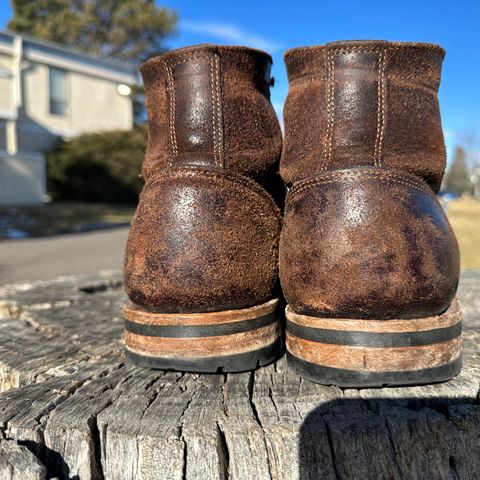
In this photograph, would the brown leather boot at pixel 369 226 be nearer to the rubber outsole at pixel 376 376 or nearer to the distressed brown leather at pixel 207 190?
the rubber outsole at pixel 376 376

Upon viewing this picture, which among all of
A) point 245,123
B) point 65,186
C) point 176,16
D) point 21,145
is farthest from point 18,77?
point 245,123

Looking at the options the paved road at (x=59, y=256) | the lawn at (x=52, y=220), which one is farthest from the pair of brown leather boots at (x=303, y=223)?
the lawn at (x=52, y=220)

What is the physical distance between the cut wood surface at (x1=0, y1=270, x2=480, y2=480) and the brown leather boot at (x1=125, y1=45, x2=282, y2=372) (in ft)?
0.37

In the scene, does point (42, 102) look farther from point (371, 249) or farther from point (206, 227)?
point (371, 249)

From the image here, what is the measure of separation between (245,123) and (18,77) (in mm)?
19707

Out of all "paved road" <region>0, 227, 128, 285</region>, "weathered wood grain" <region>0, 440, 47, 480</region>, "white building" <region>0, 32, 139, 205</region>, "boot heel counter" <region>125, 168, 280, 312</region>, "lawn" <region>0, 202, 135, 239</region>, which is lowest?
"paved road" <region>0, 227, 128, 285</region>

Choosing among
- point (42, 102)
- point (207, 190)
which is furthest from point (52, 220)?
point (207, 190)

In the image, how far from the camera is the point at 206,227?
1279 millimetres

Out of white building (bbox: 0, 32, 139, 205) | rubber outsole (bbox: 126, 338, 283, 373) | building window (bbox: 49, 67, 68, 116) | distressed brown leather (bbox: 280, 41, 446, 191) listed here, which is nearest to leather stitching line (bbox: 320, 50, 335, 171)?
distressed brown leather (bbox: 280, 41, 446, 191)

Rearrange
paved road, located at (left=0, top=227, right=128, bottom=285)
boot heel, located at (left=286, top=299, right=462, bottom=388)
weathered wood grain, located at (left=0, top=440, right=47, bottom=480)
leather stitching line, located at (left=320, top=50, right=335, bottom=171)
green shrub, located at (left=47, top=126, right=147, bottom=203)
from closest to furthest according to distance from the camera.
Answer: weathered wood grain, located at (left=0, top=440, right=47, bottom=480) → boot heel, located at (left=286, top=299, right=462, bottom=388) → leather stitching line, located at (left=320, top=50, right=335, bottom=171) → paved road, located at (left=0, top=227, right=128, bottom=285) → green shrub, located at (left=47, top=126, right=147, bottom=203)

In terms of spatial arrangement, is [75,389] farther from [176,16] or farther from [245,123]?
[176,16]

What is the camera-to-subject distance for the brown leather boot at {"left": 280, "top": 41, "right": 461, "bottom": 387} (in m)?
1.14

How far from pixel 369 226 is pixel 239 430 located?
538mm

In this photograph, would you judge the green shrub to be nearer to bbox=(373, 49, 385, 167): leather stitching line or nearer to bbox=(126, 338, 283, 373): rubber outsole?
bbox=(126, 338, 283, 373): rubber outsole
